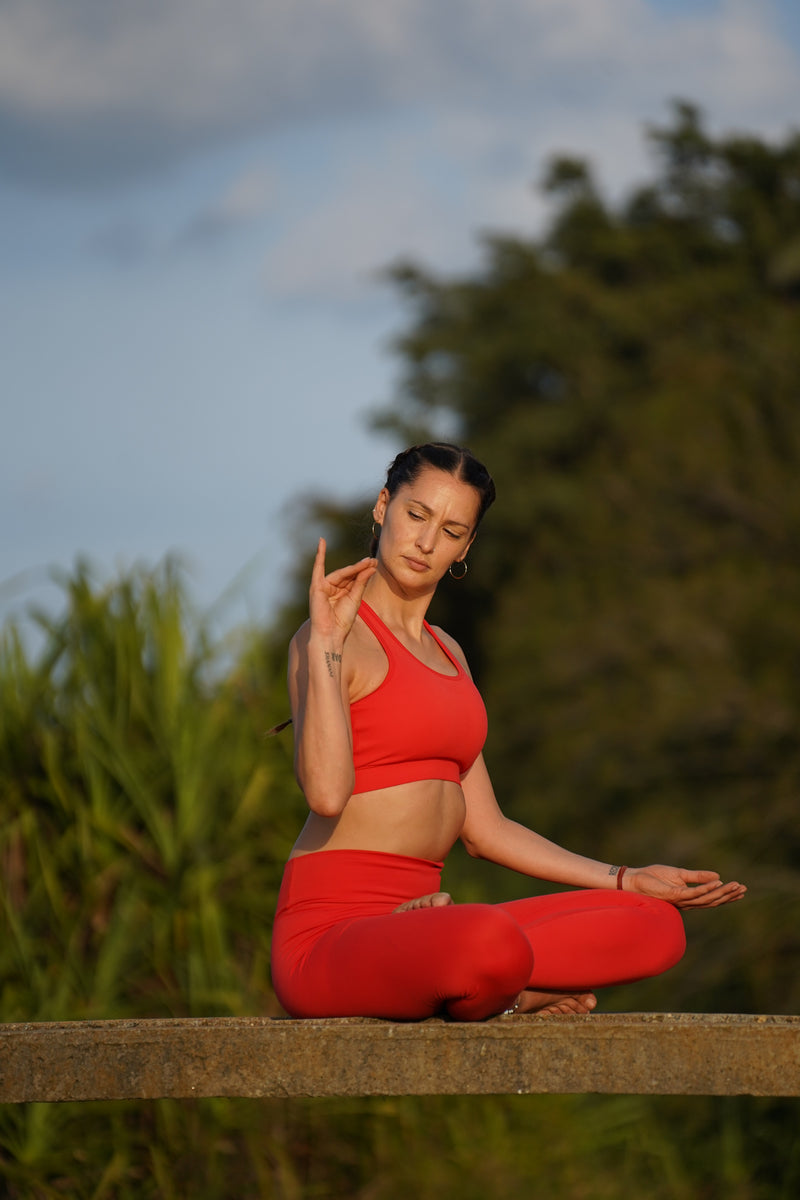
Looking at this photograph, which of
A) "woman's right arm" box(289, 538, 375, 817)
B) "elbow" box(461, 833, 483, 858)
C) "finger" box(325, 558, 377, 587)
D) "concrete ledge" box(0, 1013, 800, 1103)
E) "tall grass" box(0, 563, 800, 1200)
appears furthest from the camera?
"tall grass" box(0, 563, 800, 1200)

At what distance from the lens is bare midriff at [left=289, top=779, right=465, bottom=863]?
277 cm

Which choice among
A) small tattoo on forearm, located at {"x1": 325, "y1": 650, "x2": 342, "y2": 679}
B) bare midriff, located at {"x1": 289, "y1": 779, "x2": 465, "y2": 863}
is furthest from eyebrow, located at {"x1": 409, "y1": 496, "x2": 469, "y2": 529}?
bare midriff, located at {"x1": 289, "y1": 779, "x2": 465, "y2": 863}

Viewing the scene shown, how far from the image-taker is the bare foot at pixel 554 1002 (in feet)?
9.25

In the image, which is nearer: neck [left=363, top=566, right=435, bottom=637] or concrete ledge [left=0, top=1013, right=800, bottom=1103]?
concrete ledge [left=0, top=1013, right=800, bottom=1103]

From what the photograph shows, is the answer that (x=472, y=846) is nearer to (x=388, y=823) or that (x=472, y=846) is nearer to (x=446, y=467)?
(x=388, y=823)

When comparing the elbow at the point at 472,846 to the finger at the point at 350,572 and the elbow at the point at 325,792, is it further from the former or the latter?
the finger at the point at 350,572

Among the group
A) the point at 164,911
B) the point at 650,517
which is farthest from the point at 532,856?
the point at 650,517

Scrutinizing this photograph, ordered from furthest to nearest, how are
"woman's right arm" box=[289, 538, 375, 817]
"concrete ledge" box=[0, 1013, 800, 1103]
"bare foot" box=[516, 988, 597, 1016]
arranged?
"bare foot" box=[516, 988, 597, 1016] → "woman's right arm" box=[289, 538, 375, 817] → "concrete ledge" box=[0, 1013, 800, 1103]

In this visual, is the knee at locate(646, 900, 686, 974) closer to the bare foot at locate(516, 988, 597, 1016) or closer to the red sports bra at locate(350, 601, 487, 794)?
the bare foot at locate(516, 988, 597, 1016)

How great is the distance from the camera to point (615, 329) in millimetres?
15789

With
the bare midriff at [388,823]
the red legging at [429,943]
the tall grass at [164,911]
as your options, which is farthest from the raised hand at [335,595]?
the tall grass at [164,911]

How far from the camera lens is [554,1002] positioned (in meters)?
2.85

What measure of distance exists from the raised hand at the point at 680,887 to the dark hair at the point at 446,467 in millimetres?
832

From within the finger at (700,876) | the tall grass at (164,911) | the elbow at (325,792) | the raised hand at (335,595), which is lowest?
the tall grass at (164,911)
